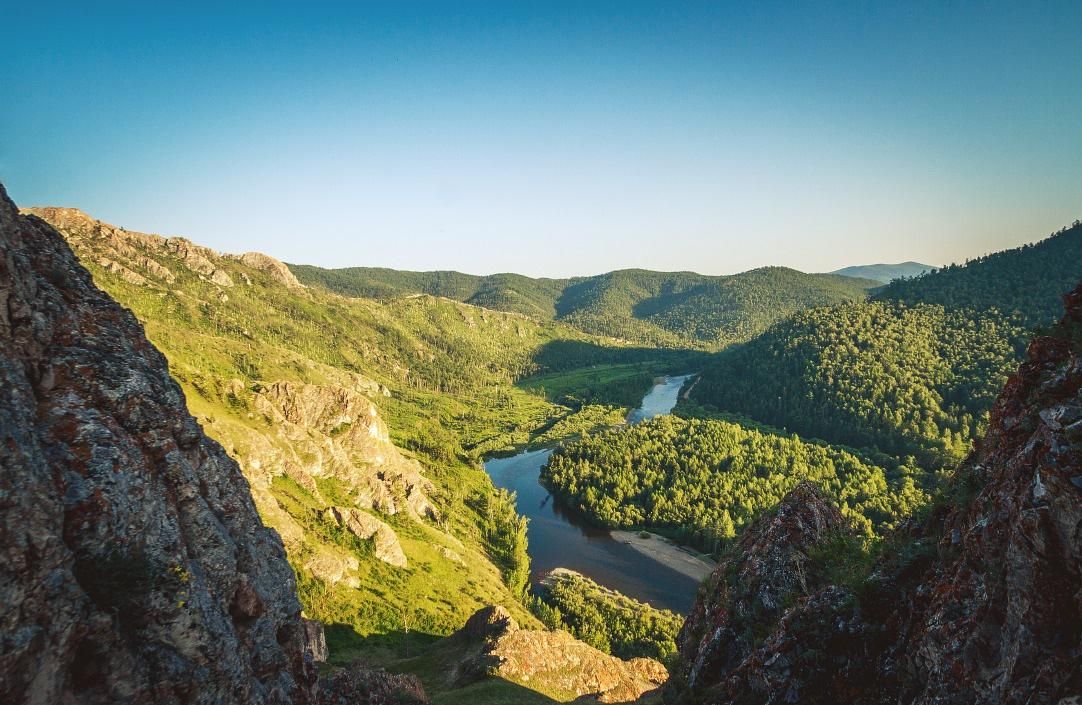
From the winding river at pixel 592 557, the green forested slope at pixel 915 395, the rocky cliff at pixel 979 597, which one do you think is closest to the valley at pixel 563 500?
the winding river at pixel 592 557

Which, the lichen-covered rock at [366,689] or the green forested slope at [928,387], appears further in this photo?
the green forested slope at [928,387]

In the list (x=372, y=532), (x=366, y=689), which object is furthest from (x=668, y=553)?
(x=366, y=689)

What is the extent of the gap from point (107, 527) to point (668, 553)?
114842 mm

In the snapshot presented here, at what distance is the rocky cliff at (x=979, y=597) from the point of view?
9945 millimetres

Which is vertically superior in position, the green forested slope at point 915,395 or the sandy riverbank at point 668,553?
the green forested slope at point 915,395

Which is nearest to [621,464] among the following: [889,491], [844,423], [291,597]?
[889,491]

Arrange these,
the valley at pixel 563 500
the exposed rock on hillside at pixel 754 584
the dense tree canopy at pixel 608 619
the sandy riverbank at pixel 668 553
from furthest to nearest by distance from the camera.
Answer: the sandy riverbank at pixel 668 553 < the dense tree canopy at pixel 608 619 < the valley at pixel 563 500 < the exposed rock on hillside at pixel 754 584

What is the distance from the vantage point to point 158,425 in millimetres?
20000

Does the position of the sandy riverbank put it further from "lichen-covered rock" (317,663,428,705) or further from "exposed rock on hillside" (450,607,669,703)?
"lichen-covered rock" (317,663,428,705)

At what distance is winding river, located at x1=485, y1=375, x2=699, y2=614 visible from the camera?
98.9 m

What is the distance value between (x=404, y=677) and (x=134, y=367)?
117 feet

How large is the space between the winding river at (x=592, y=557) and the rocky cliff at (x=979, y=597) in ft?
276

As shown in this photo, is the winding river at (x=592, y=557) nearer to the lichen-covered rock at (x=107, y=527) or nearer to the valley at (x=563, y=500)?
the valley at (x=563, y=500)

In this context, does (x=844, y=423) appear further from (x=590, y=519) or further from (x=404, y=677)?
(x=404, y=677)
